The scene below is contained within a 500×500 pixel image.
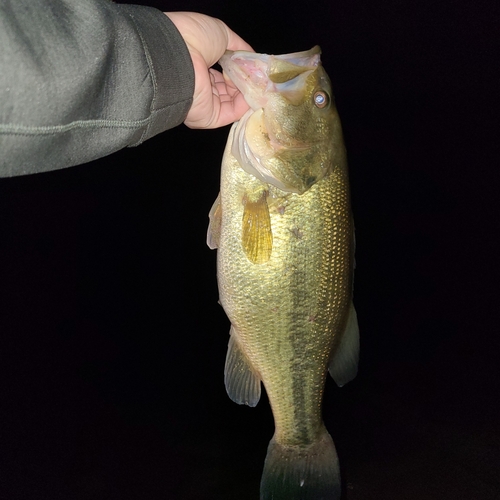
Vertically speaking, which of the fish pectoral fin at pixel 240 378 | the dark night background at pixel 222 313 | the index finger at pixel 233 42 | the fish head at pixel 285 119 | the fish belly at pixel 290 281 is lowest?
the dark night background at pixel 222 313

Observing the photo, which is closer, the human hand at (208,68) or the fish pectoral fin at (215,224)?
the human hand at (208,68)

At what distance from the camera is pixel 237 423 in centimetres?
307

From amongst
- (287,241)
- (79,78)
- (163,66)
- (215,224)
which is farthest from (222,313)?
(79,78)

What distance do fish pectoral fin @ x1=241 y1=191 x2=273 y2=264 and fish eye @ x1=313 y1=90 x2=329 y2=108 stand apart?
0.91ft

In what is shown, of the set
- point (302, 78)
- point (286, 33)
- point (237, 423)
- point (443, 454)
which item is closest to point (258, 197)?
point (302, 78)

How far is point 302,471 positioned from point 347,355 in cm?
40

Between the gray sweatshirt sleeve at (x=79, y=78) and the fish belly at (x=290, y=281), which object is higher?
the gray sweatshirt sleeve at (x=79, y=78)

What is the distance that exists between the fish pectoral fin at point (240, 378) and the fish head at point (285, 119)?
0.51 m

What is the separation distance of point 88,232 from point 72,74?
7.99 feet

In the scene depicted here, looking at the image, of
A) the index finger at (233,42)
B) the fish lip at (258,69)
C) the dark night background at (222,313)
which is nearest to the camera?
the fish lip at (258,69)

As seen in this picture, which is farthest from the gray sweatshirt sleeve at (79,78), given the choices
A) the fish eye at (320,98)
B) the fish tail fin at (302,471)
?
the fish tail fin at (302,471)

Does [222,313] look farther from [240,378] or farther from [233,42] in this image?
[233,42]

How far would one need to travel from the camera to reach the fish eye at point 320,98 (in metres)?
1.19

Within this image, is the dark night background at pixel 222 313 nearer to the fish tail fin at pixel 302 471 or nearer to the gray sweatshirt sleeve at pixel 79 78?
the fish tail fin at pixel 302 471
